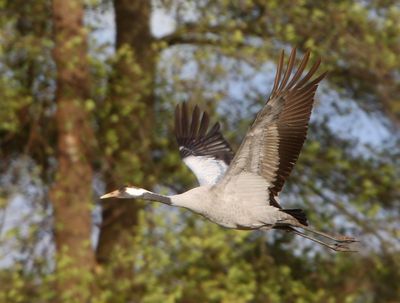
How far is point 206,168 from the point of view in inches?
360

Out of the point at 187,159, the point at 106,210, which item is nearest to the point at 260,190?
the point at 187,159

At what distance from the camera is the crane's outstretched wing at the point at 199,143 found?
9352 millimetres

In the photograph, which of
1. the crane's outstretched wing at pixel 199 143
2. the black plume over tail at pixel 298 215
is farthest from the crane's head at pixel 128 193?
the crane's outstretched wing at pixel 199 143

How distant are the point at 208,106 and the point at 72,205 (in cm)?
172

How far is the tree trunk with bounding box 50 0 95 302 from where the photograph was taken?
481 inches

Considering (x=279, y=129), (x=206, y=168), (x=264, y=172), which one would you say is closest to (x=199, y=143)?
(x=206, y=168)

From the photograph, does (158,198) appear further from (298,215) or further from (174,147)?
(174,147)

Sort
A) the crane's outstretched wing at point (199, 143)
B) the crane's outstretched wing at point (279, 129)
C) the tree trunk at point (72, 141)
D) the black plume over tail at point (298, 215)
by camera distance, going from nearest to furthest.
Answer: the crane's outstretched wing at point (279, 129) < the black plume over tail at point (298, 215) < the crane's outstretched wing at point (199, 143) < the tree trunk at point (72, 141)

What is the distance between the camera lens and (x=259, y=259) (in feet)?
41.2

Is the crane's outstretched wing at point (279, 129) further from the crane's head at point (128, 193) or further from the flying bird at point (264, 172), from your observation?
the crane's head at point (128, 193)

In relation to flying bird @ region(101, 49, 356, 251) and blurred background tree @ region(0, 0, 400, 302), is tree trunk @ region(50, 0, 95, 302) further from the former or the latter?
flying bird @ region(101, 49, 356, 251)

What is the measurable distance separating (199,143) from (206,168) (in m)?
0.62

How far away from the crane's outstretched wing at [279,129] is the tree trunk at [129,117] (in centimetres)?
399

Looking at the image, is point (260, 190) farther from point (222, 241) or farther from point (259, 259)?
point (259, 259)
